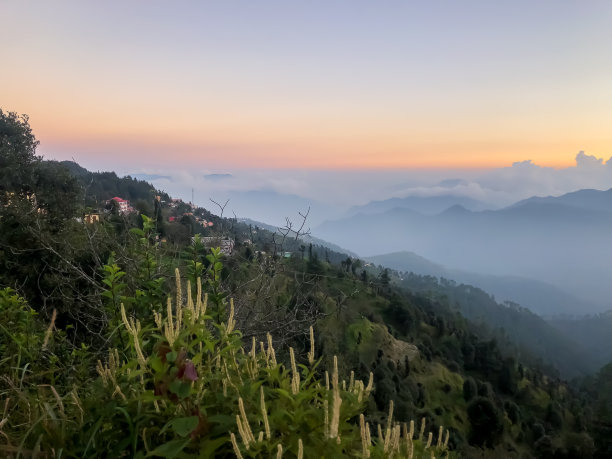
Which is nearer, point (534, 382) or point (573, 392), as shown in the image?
point (534, 382)

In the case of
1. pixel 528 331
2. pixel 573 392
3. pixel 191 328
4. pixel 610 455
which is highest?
pixel 191 328

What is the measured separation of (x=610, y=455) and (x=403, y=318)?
3123 centimetres

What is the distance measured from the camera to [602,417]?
32.5 meters

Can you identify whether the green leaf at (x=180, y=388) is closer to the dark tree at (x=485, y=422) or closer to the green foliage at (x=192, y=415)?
the green foliage at (x=192, y=415)

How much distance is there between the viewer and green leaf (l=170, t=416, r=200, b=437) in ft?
4.41

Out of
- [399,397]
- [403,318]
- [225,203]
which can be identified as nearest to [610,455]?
[399,397]

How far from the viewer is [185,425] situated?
1.38 metres

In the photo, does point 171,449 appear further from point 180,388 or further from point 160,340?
point 160,340

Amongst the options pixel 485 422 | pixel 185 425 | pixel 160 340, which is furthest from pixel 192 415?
pixel 485 422

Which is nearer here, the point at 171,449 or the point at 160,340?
the point at 171,449

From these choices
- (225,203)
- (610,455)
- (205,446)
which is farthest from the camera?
(610,455)

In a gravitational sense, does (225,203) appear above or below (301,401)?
above

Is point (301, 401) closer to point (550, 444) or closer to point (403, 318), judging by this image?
point (550, 444)

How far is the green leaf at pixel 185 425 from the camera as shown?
1.34 meters
